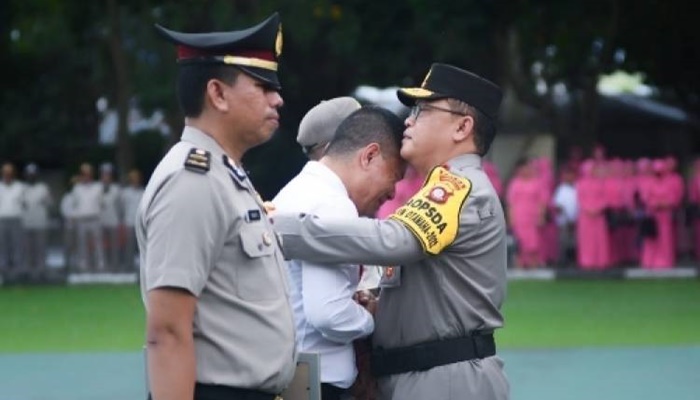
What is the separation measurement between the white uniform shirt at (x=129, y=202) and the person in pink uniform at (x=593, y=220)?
7197mm

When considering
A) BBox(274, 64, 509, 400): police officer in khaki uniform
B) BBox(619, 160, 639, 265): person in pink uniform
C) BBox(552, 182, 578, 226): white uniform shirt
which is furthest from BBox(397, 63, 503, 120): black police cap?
BBox(552, 182, 578, 226): white uniform shirt

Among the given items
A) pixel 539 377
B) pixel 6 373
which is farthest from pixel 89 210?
pixel 539 377

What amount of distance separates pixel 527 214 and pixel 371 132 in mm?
20666

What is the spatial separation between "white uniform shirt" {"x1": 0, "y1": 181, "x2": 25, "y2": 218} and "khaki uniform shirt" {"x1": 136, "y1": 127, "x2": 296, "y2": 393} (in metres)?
23.1

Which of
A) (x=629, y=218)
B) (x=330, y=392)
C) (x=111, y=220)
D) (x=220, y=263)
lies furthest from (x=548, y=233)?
(x=220, y=263)

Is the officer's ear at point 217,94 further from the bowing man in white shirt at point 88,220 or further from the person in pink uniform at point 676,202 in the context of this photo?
the bowing man in white shirt at point 88,220

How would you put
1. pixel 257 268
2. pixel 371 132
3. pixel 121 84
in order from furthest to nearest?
pixel 121 84, pixel 371 132, pixel 257 268

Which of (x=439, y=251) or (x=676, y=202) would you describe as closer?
(x=439, y=251)

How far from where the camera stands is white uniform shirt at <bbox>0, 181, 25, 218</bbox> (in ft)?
88.2

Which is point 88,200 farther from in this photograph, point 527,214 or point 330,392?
point 330,392

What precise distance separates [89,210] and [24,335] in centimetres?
1022

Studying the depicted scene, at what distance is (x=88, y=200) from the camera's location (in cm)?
2742

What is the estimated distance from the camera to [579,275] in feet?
82.7

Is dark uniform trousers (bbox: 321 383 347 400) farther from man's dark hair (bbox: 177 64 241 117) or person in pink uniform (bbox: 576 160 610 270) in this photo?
person in pink uniform (bbox: 576 160 610 270)
